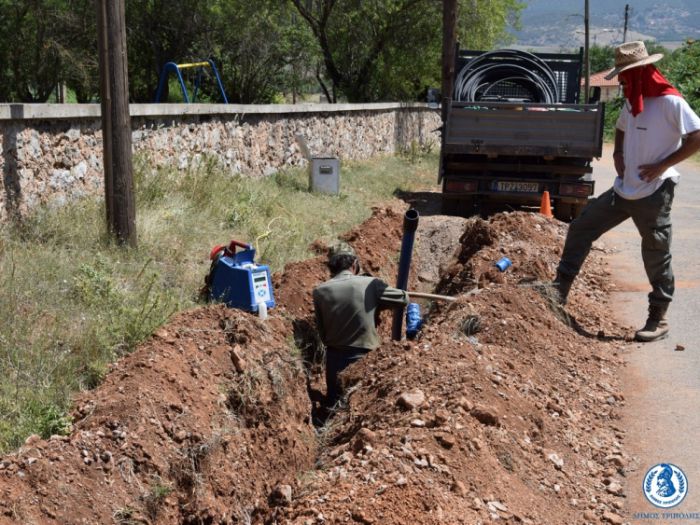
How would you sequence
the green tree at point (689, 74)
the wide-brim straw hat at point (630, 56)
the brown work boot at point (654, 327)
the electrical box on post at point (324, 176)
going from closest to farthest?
the wide-brim straw hat at point (630, 56), the brown work boot at point (654, 327), the electrical box on post at point (324, 176), the green tree at point (689, 74)

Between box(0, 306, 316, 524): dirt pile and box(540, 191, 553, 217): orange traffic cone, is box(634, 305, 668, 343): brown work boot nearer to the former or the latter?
box(0, 306, 316, 524): dirt pile

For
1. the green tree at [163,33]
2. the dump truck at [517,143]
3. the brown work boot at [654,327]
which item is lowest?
the brown work boot at [654,327]

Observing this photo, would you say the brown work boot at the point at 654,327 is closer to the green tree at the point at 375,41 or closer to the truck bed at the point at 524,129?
the truck bed at the point at 524,129

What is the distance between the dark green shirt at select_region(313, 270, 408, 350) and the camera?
6.96 meters

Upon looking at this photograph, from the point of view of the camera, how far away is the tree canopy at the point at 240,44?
20719 mm

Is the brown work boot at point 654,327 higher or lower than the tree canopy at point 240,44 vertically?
lower

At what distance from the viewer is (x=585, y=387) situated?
5926 millimetres

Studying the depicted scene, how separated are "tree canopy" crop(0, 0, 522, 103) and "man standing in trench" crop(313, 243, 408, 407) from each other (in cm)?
1461

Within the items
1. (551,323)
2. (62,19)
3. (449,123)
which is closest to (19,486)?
(551,323)

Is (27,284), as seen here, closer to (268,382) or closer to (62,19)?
(268,382)

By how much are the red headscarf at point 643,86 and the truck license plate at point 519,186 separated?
23.7ft

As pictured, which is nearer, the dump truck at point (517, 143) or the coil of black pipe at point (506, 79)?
the dump truck at point (517, 143)

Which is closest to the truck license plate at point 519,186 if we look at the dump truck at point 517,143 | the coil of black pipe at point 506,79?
the dump truck at point 517,143

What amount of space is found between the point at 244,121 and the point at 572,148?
5.14m
